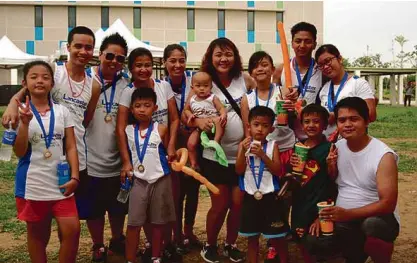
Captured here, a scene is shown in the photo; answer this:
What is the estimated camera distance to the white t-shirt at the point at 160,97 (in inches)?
174

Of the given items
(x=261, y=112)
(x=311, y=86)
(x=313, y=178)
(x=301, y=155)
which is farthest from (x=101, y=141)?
(x=311, y=86)

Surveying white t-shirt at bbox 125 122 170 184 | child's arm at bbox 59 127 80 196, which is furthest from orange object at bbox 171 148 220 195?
child's arm at bbox 59 127 80 196

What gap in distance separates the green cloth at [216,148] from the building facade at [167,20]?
2758 cm

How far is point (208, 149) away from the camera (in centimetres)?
453

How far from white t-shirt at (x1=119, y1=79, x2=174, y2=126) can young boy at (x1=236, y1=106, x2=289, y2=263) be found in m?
0.90

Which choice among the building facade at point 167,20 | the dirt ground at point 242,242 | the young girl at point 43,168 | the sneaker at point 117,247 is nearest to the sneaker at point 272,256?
the dirt ground at point 242,242

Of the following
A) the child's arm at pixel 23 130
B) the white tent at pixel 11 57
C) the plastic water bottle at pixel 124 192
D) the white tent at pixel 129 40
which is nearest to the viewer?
the child's arm at pixel 23 130

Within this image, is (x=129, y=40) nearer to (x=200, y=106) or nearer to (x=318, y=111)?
(x=200, y=106)

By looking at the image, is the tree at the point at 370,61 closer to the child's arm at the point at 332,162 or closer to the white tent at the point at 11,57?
the white tent at the point at 11,57

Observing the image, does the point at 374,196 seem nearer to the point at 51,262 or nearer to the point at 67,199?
the point at 67,199

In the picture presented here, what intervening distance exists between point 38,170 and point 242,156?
1752mm

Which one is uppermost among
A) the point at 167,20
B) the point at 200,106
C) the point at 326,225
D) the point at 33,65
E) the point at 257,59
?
the point at 167,20

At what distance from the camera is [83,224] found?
243 inches

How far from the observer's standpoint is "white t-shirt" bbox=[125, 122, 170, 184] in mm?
4254
